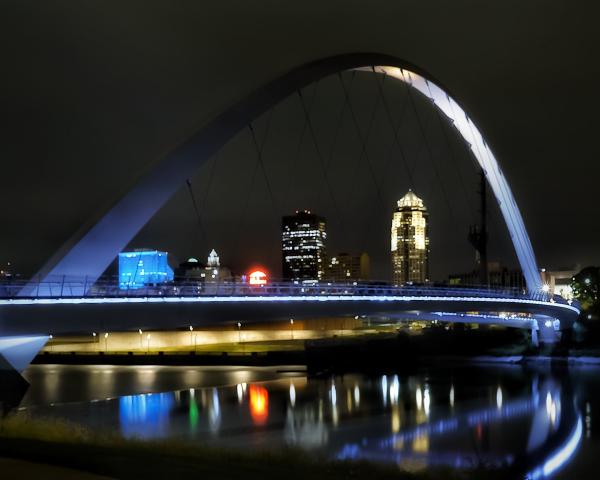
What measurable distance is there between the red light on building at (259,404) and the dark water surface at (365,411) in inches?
2.2

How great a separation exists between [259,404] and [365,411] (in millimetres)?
4971

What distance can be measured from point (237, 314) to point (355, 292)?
34.0 ft

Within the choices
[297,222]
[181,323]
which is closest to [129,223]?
[181,323]

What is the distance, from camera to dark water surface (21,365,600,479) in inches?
896

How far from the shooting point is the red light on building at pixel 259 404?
2973 centimetres

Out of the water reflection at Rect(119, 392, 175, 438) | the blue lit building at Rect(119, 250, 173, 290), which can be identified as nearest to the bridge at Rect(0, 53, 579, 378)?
the water reflection at Rect(119, 392, 175, 438)

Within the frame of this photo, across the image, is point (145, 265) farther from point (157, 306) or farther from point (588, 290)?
point (588, 290)

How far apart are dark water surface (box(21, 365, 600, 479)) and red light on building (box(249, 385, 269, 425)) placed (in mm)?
55

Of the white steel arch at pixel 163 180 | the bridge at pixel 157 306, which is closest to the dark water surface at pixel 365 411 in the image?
the bridge at pixel 157 306

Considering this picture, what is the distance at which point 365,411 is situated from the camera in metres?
32.4

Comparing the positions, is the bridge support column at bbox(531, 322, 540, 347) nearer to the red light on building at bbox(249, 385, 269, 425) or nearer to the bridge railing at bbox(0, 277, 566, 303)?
the red light on building at bbox(249, 385, 269, 425)

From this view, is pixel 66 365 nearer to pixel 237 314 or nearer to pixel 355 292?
pixel 355 292

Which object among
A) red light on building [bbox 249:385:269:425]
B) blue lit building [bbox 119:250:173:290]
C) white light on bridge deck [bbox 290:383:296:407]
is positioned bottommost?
white light on bridge deck [bbox 290:383:296:407]

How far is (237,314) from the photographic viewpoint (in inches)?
1162
